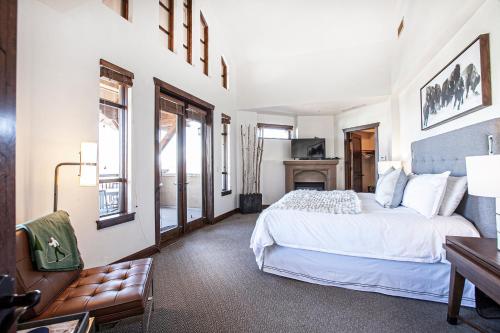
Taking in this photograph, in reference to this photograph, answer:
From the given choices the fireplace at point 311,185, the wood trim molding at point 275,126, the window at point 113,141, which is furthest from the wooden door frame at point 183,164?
the fireplace at point 311,185

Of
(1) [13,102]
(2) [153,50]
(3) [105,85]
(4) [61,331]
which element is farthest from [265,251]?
(2) [153,50]

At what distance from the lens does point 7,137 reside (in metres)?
0.63

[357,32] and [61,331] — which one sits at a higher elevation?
[357,32]

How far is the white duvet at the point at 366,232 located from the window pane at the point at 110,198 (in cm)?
173

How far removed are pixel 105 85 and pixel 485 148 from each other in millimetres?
3737

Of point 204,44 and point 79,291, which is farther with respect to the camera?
point 204,44

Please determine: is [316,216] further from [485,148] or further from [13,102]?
[13,102]

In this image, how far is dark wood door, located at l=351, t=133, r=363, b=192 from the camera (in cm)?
646

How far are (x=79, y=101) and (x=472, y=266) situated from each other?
3417 millimetres

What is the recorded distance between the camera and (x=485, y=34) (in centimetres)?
208

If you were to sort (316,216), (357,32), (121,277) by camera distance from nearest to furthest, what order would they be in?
(121,277) < (316,216) < (357,32)

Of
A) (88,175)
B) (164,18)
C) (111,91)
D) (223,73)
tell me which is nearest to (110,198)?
(88,175)

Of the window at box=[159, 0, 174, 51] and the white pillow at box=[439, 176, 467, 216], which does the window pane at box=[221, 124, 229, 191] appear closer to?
the window at box=[159, 0, 174, 51]

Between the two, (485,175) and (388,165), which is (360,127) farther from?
(485,175)
